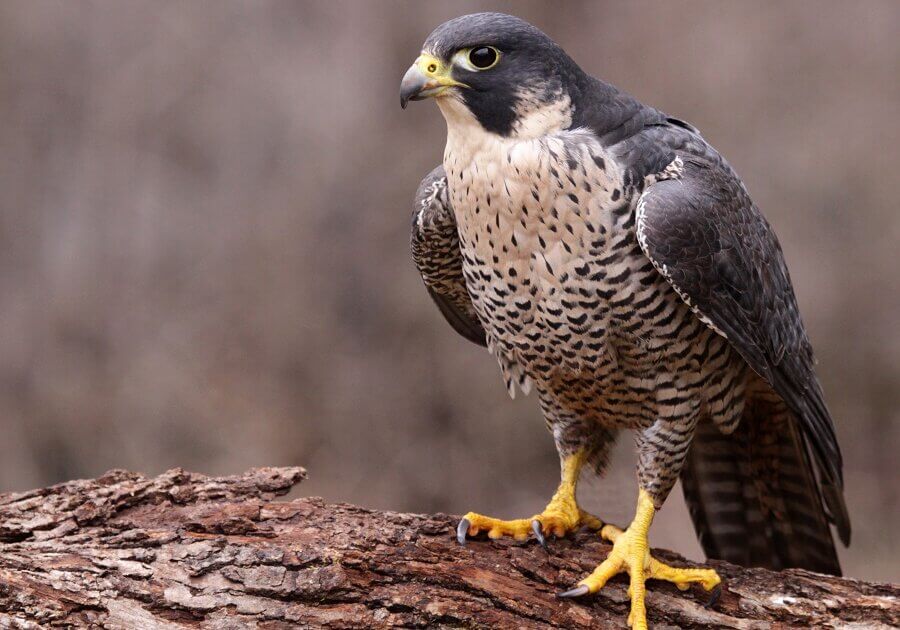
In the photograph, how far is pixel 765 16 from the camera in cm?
732

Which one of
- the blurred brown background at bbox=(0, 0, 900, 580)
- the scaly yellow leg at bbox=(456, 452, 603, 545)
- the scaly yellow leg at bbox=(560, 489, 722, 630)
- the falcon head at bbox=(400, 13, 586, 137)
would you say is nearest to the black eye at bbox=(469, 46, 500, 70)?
the falcon head at bbox=(400, 13, 586, 137)

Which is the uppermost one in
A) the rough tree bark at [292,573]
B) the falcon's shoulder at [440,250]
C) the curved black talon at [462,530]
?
the falcon's shoulder at [440,250]

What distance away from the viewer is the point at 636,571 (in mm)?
3557

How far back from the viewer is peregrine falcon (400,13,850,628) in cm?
339

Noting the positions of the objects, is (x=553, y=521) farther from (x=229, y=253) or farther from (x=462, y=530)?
(x=229, y=253)

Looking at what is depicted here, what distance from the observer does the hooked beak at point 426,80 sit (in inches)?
132

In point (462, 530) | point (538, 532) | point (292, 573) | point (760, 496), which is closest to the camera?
point (292, 573)

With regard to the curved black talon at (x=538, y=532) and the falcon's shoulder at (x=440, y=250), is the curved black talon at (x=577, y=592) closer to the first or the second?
the curved black talon at (x=538, y=532)

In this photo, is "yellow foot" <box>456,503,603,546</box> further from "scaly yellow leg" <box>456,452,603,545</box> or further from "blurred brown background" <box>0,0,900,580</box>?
"blurred brown background" <box>0,0,900,580</box>

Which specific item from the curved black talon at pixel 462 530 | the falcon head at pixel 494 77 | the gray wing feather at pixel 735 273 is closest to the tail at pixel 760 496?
the gray wing feather at pixel 735 273

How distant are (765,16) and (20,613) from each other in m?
6.25

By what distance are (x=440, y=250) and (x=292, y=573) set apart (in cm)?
140

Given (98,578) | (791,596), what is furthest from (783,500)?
(98,578)

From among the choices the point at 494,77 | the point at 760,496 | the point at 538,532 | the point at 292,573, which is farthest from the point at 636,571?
the point at 494,77
